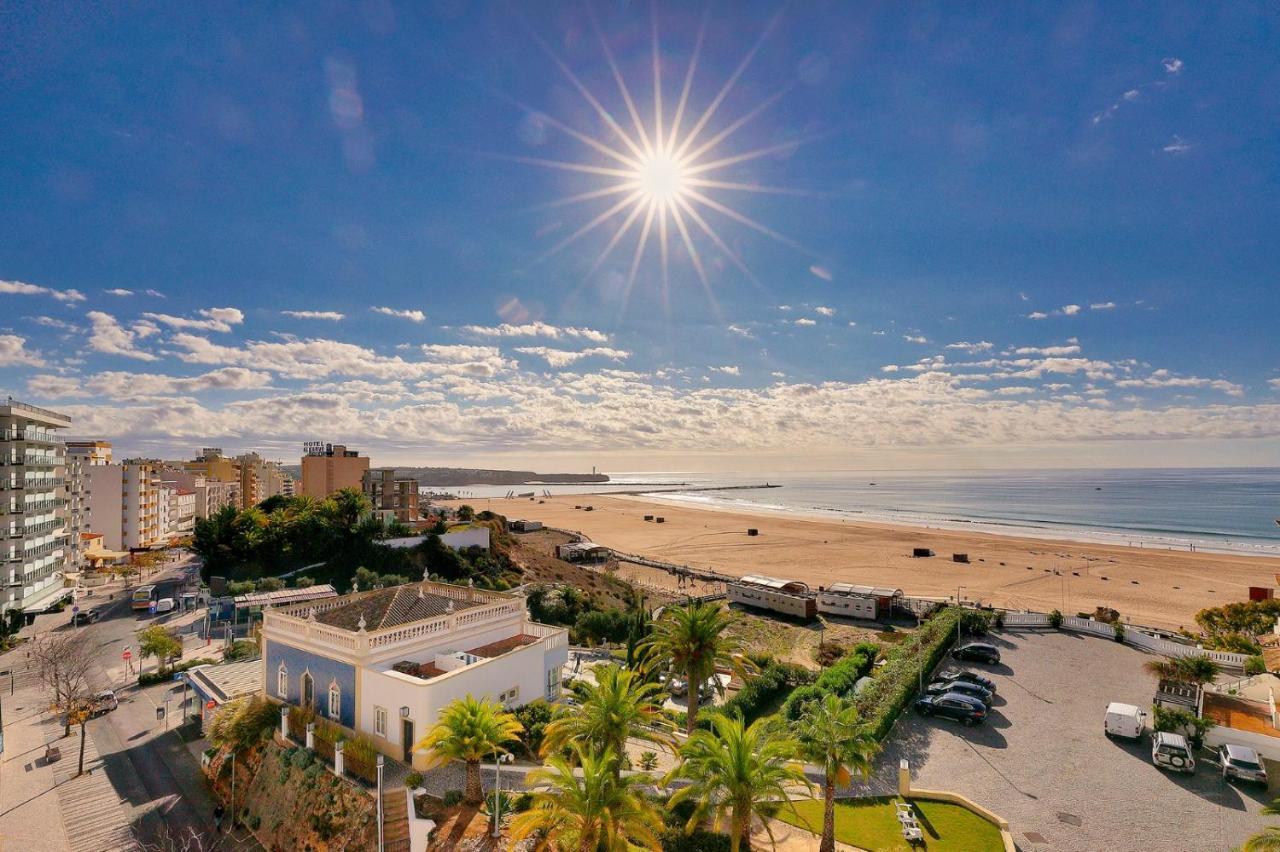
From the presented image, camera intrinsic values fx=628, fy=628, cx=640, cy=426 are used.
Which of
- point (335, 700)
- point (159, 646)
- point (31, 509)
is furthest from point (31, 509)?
point (335, 700)

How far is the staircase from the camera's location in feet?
62.8

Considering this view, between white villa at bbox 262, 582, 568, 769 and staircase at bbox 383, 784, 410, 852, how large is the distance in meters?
1.52

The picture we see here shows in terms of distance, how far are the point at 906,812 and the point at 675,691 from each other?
52.2 ft

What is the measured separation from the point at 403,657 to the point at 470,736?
677 cm

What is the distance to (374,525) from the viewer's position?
6662 centimetres

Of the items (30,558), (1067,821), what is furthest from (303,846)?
(30,558)

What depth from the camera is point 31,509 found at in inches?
2324

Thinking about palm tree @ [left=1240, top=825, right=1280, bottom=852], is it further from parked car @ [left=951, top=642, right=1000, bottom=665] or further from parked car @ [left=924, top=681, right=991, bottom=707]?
parked car @ [left=951, top=642, right=1000, bottom=665]

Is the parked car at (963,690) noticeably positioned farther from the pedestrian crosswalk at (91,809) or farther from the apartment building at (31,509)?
the apartment building at (31,509)

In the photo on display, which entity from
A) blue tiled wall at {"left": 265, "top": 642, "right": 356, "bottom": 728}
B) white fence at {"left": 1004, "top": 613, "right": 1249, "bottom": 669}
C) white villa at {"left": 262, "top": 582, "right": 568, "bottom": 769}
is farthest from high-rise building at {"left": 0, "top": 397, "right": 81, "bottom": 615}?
white fence at {"left": 1004, "top": 613, "right": 1249, "bottom": 669}

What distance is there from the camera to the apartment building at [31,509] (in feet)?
181

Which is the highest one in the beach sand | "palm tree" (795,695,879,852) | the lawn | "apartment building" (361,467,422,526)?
"apartment building" (361,467,422,526)

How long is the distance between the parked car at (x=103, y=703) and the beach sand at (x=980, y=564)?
55.8 meters

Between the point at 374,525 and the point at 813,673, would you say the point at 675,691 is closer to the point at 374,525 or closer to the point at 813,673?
the point at 813,673
